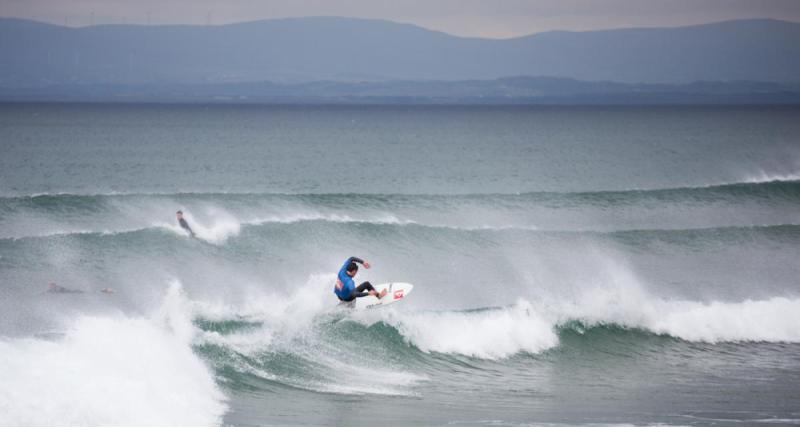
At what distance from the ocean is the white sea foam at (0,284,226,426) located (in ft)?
0.13

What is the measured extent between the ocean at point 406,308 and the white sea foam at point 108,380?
4cm

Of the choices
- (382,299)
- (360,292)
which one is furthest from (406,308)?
(360,292)

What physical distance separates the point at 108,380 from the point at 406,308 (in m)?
8.91

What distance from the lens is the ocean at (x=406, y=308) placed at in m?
13.9

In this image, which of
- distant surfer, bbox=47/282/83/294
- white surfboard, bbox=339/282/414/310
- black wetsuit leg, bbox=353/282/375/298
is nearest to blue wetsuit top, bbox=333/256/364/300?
black wetsuit leg, bbox=353/282/375/298

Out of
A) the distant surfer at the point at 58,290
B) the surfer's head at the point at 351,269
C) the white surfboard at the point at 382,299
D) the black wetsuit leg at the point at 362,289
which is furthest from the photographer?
the distant surfer at the point at 58,290

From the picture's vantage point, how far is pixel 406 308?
20.9 m

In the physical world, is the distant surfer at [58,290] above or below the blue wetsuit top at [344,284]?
above

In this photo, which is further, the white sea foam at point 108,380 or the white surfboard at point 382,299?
the white surfboard at point 382,299

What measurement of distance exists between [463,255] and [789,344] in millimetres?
10075

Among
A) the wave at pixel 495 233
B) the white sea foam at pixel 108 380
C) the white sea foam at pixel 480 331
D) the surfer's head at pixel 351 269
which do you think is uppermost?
the wave at pixel 495 233

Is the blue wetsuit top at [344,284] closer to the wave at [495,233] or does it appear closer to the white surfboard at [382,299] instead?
the white surfboard at [382,299]

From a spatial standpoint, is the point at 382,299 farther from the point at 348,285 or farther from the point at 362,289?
the point at 348,285

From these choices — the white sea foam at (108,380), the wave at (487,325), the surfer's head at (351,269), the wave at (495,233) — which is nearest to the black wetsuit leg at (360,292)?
the surfer's head at (351,269)
